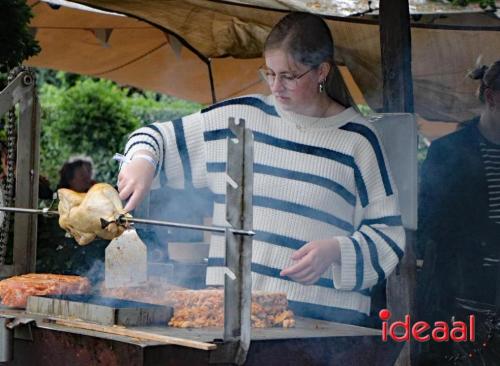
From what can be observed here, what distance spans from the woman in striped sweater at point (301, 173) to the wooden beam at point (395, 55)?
111 centimetres

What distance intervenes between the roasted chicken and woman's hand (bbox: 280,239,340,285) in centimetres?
63

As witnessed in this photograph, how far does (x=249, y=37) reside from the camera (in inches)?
254

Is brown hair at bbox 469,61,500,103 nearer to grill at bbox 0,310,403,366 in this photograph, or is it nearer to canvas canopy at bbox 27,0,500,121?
canvas canopy at bbox 27,0,500,121

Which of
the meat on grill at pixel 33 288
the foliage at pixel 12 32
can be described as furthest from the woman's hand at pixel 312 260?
the foliage at pixel 12 32

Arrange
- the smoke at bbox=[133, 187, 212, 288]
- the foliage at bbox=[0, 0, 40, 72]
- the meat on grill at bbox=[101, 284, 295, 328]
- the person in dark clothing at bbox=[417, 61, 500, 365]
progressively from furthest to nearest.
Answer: the foliage at bbox=[0, 0, 40, 72] → the person in dark clothing at bbox=[417, 61, 500, 365] → the smoke at bbox=[133, 187, 212, 288] → the meat on grill at bbox=[101, 284, 295, 328]

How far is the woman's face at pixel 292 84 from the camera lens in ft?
11.4

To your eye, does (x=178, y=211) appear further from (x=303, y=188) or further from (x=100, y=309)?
(x=100, y=309)

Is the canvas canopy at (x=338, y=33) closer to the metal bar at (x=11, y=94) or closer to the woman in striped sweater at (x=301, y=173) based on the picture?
the metal bar at (x=11, y=94)

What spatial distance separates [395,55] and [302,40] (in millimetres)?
1424

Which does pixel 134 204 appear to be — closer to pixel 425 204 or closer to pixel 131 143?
pixel 131 143

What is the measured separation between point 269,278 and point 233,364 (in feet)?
2.65

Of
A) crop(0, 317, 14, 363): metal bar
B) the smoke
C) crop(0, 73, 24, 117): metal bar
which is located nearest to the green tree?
the smoke

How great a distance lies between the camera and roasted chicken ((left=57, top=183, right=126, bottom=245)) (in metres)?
3.21

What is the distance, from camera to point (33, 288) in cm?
335
